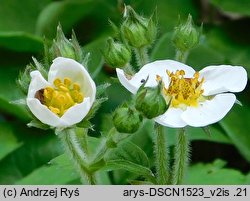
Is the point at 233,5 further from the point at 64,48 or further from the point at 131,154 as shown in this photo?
the point at 64,48

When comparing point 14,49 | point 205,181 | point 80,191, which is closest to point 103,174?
point 205,181

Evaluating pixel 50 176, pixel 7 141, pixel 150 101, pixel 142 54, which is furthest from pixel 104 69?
pixel 150 101

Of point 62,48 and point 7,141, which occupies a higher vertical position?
point 62,48

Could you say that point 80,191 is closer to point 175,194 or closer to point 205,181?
point 175,194

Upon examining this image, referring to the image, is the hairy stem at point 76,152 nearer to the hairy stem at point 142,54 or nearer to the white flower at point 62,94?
the white flower at point 62,94

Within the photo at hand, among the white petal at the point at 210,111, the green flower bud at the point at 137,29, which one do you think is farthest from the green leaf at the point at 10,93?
the white petal at the point at 210,111

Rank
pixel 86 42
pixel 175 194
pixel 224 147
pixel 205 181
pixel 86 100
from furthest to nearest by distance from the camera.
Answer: pixel 86 42 < pixel 224 147 < pixel 205 181 < pixel 175 194 < pixel 86 100

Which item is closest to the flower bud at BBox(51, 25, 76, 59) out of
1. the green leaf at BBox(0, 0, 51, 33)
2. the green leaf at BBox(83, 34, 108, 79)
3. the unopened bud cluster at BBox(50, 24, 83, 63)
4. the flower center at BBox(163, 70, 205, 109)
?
the unopened bud cluster at BBox(50, 24, 83, 63)
